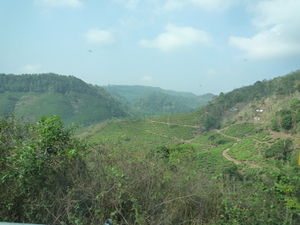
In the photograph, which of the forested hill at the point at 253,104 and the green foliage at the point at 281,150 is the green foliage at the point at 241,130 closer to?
the forested hill at the point at 253,104

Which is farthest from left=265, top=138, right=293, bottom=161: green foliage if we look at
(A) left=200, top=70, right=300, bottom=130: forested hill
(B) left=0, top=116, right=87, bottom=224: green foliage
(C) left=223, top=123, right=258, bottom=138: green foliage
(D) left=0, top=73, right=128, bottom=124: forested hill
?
(D) left=0, top=73, right=128, bottom=124: forested hill

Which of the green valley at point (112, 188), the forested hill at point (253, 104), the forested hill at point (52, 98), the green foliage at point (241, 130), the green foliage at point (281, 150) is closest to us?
the green valley at point (112, 188)

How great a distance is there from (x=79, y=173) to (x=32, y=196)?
25.0 inches

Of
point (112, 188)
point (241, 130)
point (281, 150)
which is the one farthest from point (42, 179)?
point (241, 130)

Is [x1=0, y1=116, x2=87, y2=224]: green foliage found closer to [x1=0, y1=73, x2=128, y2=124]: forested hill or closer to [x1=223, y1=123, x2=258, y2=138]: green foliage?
[x1=223, y1=123, x2=258, y2=138]: green foliage

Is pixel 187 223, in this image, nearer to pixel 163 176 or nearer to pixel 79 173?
pixel 163 176

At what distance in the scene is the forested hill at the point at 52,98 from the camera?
54781 mm

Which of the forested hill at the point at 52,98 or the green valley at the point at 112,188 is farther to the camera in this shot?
the forested hill at the point at 52,98

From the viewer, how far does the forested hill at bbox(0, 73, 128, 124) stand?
5478 cm

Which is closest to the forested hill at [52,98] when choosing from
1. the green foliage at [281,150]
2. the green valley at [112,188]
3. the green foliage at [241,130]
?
the green foliage at [241,130]

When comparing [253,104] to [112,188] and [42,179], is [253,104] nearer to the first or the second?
[112,188]

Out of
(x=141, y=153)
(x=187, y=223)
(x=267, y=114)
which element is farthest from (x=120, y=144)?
(x=267, y=114)

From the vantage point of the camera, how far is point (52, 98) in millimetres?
63375

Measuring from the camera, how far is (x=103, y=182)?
2.81m
